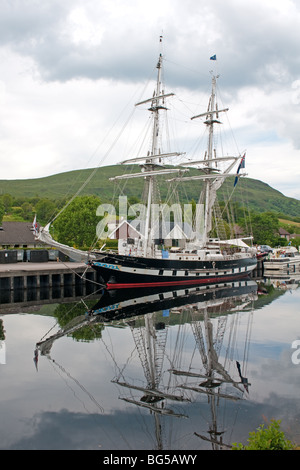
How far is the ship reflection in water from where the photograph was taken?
1198cm

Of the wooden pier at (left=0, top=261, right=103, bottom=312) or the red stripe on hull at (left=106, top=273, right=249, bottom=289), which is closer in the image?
the wooden pier at (left=0, top=261, right=103, bottom=312)

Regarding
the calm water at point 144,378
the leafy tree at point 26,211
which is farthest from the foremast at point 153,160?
the leafy tree at point 26,211

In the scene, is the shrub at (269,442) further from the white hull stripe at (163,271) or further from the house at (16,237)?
the house at (16,237)

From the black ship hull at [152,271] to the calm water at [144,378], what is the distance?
1192 centimetres

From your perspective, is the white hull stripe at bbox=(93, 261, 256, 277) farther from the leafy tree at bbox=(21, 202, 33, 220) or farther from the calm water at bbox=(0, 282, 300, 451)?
the leafy tree at bbox=(21, 202, 33, 220)

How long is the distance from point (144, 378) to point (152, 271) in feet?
85.9

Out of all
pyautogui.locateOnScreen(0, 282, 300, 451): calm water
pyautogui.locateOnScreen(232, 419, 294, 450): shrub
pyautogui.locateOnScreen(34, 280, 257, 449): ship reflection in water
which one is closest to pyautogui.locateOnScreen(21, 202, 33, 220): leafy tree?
pyautogui.locateOnScreen(34, 280, 257, 449): ship reflection in water

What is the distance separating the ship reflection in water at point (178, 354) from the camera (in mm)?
11977

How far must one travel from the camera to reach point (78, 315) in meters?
26.7

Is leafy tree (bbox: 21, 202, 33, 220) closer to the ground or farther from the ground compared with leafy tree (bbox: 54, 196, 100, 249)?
farther from the ground

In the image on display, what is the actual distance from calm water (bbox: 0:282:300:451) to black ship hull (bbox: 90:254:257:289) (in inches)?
469

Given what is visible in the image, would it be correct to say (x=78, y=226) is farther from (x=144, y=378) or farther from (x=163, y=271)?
(x=144, y=378)

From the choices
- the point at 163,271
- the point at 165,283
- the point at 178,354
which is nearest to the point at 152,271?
the point at 163,271
